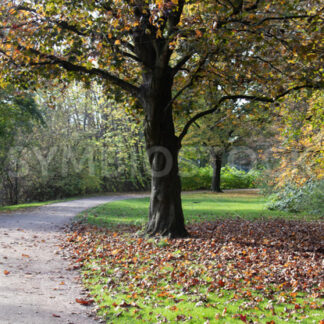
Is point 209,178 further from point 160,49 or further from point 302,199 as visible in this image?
point 160,49

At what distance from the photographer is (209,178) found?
1506 inches

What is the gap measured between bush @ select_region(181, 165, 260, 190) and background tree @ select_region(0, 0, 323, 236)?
25.4 m

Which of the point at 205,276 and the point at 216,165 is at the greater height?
the point at 216,165

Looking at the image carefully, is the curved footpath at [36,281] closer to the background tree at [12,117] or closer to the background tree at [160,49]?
the background tree at [160,49]

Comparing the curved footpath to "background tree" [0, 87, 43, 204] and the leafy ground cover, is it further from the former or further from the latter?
"background tree" [0, 87, 43, 204]

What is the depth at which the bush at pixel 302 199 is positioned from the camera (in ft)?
43.7

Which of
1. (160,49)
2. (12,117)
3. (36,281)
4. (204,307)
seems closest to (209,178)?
(12,117)

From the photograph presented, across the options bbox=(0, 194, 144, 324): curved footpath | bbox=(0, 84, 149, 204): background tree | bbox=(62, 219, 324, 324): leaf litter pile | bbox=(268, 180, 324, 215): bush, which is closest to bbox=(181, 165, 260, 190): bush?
bbox=(0, 84, 149, 204): background tree

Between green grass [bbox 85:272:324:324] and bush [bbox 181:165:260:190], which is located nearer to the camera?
green grass [bbox 85:272:324:324]

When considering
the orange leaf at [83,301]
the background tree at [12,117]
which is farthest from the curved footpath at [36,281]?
the background tree at [12,117]

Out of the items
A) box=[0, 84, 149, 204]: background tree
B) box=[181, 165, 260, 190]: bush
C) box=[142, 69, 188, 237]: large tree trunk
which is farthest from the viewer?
box=[181, 165, 260, 190]: bush

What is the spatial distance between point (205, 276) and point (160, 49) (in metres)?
5.99

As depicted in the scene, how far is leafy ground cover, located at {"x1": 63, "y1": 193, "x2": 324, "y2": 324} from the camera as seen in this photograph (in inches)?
186

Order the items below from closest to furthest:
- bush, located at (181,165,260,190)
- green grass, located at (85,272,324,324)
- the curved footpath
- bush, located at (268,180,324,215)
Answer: green grass, located at (85,272,324,324) < the curved footpath < bush, located at (268,180,324,215) < bush, located at (181,165,260,190)
